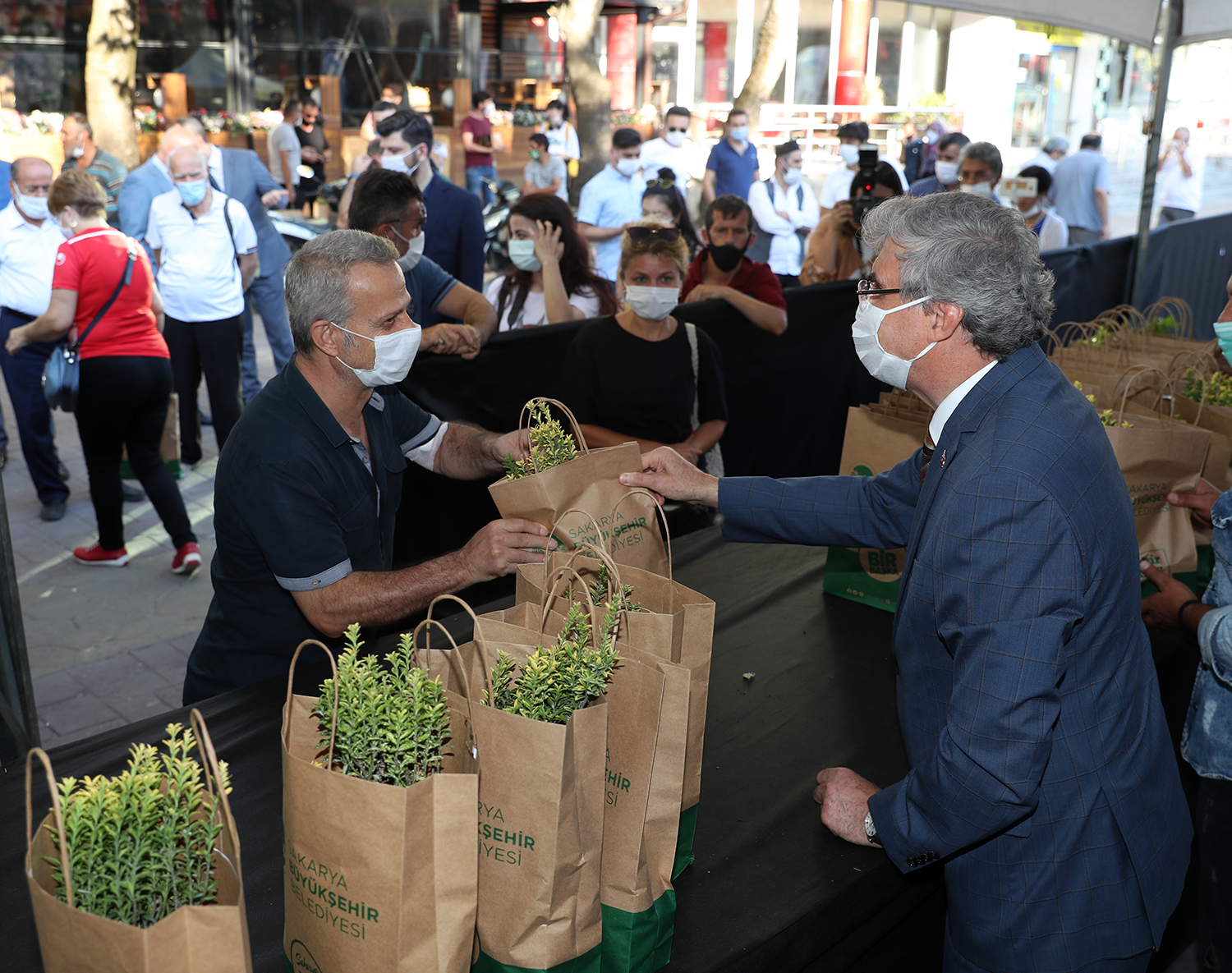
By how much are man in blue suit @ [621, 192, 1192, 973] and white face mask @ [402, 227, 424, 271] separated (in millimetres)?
2387

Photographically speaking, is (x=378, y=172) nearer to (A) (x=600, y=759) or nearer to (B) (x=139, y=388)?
(B) (x=139, y=388)

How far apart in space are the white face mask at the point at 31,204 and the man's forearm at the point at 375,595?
13.9 ft

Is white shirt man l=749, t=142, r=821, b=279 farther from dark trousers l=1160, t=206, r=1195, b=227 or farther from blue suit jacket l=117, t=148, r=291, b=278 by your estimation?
dark trousers l=1160, t=206, r=1195, b=227

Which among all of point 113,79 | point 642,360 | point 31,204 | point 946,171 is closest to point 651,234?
point 642,360

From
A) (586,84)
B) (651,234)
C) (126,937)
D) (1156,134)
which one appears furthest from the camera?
(586,84)

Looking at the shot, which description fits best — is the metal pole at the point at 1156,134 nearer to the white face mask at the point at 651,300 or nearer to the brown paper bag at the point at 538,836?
the white face mask at the point at 651,300

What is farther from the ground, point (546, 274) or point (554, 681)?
point (546, 274)

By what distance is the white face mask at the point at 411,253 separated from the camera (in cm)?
370

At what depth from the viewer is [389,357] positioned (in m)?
2.20

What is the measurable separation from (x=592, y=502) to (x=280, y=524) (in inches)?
25.1

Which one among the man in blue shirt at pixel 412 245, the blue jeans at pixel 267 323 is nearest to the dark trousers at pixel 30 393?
the blue jeans at pixel 267 323

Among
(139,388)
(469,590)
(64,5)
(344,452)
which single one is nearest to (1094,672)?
(344,452)

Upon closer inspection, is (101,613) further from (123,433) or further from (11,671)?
(11,671)

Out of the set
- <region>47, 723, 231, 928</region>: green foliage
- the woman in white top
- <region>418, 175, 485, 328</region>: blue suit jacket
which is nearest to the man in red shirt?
the woman in white top
